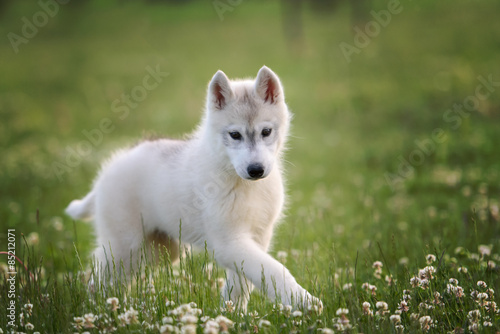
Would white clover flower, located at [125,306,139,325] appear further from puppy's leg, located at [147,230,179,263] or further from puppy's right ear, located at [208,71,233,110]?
puppy's right ear, located at [208,71,233,110]

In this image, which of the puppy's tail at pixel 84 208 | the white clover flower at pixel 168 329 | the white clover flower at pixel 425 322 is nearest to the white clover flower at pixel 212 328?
the white clover flower at pixel 168 329

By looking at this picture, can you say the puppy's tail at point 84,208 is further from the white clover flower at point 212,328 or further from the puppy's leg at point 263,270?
the white clover flower at point 212,328

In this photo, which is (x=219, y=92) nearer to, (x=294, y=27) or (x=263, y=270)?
(x=263, y=270)

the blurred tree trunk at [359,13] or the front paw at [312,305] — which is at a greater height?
the blurred tree trunk at [359,13]

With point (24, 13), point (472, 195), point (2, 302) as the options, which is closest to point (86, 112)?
point (472, 195)

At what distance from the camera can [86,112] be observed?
1681 cm

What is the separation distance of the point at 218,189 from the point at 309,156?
7.46 metres

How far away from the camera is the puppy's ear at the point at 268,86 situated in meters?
4.62

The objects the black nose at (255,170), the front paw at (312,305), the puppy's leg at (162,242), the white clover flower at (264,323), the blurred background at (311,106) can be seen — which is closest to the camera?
the white clover flower at (264,323)

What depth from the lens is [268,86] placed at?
4.70m

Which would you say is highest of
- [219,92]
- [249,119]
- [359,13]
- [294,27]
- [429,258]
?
[359,13]

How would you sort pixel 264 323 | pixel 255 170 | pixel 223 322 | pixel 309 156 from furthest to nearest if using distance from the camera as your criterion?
pixel 309 156 → pixel 255 170 → pixel 264 323 → pixel 223 322

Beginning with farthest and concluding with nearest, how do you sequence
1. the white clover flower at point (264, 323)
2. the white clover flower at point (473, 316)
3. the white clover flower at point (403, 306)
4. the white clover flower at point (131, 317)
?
the white clover flower at point (403, 306), the white clover flower at point (473, 316), the white clover flower at point (131, 317), the white clover flower at point (264, 323)

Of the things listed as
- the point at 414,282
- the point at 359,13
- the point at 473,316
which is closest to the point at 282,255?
the point at 414,282
